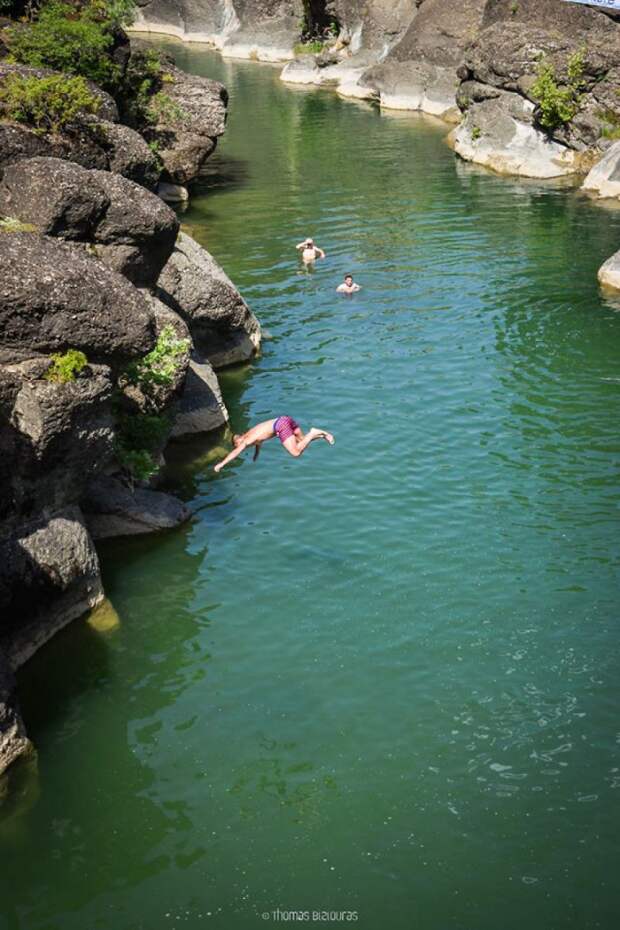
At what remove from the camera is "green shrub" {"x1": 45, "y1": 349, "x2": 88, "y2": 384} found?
2061 cm

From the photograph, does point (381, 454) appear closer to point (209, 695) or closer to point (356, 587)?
point (356, 587)

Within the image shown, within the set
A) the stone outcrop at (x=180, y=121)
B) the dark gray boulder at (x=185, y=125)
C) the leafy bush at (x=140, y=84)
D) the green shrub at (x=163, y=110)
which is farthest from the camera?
the dark gray boulder at (x=185, y=125)

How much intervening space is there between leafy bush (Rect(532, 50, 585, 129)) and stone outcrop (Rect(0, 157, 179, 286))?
3652 centimetres

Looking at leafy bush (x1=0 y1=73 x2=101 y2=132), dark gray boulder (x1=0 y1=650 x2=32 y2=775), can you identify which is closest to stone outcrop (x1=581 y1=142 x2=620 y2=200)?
leafy bush (x1=0 y1=73 x2=101 y2=132)

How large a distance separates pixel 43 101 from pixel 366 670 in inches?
871

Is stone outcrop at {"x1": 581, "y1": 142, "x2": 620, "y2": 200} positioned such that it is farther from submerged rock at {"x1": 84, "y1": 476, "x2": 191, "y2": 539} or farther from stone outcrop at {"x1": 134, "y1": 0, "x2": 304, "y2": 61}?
stone outcrop at {"x1": 134, "y1": 0, "x2": 304, "y2": 61}

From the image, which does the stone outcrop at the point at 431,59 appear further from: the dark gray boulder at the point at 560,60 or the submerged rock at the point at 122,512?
the submerged rock at the point at 122,512

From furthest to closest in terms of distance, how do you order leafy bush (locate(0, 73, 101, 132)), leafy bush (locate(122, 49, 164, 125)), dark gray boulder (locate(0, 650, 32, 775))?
leafy bush (locate(122, 49, 164, 125)) → leafy bush (locate(0, 73, 101, 132)) → dark gray boulder (locate(0, 650, 32, 775))

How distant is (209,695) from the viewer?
2019 cm

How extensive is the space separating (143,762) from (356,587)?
21.5 ft

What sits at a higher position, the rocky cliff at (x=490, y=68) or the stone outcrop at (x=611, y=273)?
the rocky cliff at (x=490, y=68)

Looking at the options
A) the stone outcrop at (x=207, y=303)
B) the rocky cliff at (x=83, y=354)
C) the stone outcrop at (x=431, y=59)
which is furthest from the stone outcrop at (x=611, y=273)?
the stone outcrop at (x=431, y=59)

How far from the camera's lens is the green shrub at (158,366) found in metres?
25.5

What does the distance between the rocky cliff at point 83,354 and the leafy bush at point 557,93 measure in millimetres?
29567
